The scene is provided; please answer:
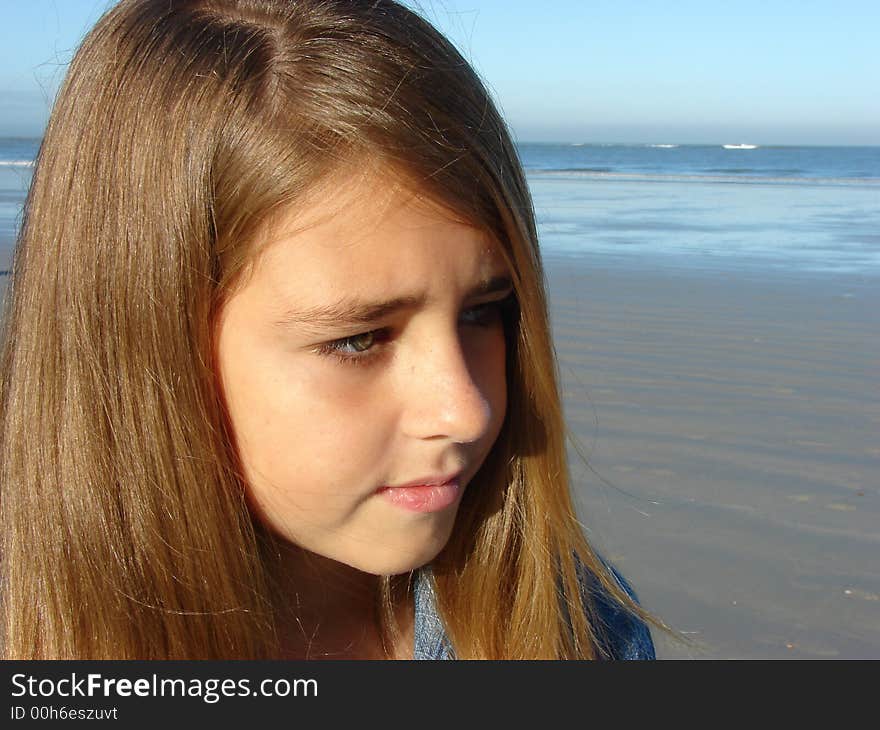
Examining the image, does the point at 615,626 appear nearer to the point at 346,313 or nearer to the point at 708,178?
the point at 346,313

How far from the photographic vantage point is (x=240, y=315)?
4.91 ft

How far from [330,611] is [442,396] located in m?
0.66

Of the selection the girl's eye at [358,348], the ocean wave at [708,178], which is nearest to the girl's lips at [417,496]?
the girl's eye at [358,348]

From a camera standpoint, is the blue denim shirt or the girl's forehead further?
the blue denim shirt

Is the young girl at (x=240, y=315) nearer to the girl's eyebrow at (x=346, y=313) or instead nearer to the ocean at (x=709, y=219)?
the girl's eyebrow at (x=346, y=313)

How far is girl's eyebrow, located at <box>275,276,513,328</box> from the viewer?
4.63 feet

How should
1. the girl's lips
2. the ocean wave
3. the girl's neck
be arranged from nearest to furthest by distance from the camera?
the girl's lips < the girl's neck < the ocean wave

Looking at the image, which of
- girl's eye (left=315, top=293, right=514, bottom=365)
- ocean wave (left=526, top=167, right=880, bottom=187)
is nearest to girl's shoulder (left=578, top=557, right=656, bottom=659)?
girl's eye (left=315, top=293, right=514, bottom=365)

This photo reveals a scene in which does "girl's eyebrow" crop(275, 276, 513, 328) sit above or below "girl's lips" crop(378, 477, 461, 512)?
above

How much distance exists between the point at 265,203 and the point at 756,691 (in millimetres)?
1282

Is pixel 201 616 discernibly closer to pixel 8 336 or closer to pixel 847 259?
pixel 8 336

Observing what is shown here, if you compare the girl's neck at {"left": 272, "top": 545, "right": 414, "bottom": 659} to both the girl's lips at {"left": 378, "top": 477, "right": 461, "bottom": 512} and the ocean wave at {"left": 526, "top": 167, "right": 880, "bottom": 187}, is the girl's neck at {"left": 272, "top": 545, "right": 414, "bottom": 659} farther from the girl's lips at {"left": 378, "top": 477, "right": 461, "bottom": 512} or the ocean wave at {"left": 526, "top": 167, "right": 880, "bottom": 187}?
the ocean wave at {"left": 526, "top": 167, "right": 880, "bottom": 187}

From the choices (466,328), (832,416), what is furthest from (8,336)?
(832,416)

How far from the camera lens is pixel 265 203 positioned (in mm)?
1479
